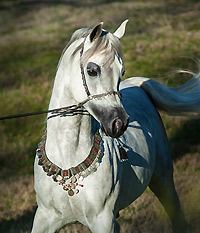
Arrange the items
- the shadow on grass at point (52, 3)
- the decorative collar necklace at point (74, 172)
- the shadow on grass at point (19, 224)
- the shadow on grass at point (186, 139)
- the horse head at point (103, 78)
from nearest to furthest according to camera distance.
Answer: the horse head at point (103, 78) → the decorative collar necklace at point (74, 172) → the shadow on grass at point (19, 224) → the shadow on grass at point (186, 139) → the shadow on grass at point (52, 3)

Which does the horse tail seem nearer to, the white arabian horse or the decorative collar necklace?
the white arabian horse

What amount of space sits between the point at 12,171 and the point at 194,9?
1320 cm

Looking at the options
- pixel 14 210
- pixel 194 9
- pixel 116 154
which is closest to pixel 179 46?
pixel 194 9

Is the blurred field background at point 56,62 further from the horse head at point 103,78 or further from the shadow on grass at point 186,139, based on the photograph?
the horse head at point 103,78

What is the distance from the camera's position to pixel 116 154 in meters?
3.52

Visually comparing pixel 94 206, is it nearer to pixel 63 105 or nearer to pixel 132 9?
pixel 63 105

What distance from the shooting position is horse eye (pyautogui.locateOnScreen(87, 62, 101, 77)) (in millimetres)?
2973

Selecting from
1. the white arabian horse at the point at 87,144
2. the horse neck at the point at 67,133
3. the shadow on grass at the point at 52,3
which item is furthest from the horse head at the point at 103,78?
the shadow on grass at the point at 52,3

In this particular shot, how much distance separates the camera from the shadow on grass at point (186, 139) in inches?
332

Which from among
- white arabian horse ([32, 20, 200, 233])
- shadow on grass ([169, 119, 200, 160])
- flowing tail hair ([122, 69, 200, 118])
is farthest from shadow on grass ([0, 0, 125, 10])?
white arabian horse ([32, 20, 200, 233])

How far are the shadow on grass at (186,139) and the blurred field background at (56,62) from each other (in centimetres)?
2

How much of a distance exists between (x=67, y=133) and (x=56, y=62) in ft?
38.8

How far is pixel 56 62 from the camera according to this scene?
1488 centimetres

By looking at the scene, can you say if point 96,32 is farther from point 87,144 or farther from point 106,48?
point 87,144
